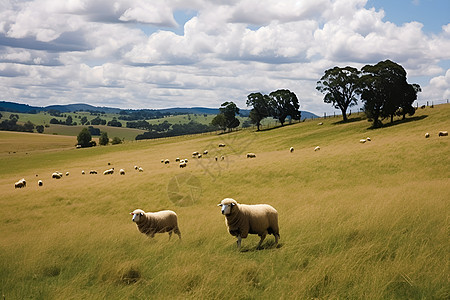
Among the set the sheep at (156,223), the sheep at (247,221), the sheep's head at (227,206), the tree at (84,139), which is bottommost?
the sheep at (156,223)

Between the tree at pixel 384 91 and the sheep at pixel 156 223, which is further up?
the tree at pixel 384 91

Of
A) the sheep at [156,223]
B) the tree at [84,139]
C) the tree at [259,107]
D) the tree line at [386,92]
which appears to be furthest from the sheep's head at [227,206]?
the tree at [84,139]

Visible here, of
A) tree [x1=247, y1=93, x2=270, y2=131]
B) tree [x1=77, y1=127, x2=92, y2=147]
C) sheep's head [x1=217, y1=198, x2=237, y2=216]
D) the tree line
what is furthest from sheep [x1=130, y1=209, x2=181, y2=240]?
tree [x1=77, y1=127, x2=92, y2=147]

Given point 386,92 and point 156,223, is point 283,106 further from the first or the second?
point 156,223

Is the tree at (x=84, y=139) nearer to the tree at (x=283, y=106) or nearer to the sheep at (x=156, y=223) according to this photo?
the tree at (x=283, y=106)

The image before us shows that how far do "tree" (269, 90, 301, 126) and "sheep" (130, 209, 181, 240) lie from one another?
3872 inches

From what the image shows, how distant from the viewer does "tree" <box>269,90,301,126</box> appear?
4355 inches

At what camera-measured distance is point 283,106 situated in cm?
11069

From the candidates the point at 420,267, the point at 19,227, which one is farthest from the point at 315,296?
the point at 19,227

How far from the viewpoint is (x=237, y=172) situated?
36.1 m

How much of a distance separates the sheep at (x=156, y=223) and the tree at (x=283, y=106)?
98352 mm

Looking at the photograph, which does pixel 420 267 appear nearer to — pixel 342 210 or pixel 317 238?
pixel 317 238

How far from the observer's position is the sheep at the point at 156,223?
14.6 metres

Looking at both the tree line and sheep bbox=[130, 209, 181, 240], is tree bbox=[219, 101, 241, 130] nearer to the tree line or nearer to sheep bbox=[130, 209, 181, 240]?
the tree line
